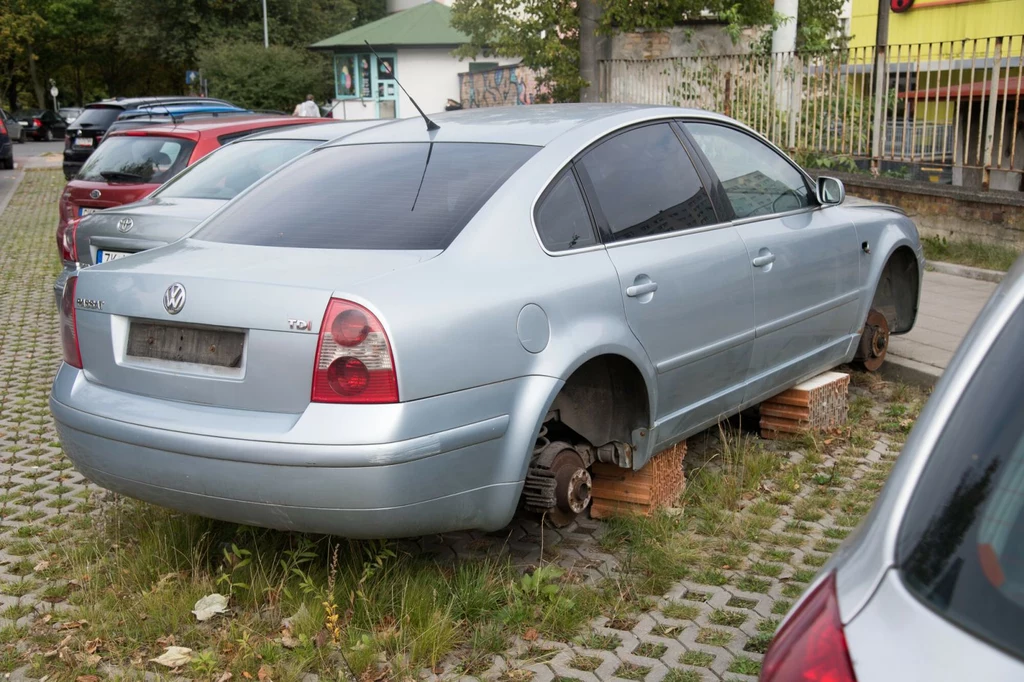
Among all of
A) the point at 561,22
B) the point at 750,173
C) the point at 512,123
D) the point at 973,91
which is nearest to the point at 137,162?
the point at 512,123

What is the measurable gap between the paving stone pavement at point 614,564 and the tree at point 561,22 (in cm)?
1270

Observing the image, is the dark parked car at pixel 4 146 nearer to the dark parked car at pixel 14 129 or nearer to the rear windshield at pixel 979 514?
the dark parked car at pixel 14 129

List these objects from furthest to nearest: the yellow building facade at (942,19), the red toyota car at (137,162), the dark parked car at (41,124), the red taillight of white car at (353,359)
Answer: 1. the dark parked car at (41,124)
2. the yellow building facade at (942,19)
3. the red toyota car at (137,162)
4. the red taillight of white car at (353,359)

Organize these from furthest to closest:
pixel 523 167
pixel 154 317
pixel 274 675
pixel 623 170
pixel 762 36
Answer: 1. pixel 762 36
2. pixel 623 170
3. pixel 523 167
4. pixel 154 317
5. pixel 274 675

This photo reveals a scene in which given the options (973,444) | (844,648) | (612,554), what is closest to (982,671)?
(844,648)

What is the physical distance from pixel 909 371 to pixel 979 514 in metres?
5.50

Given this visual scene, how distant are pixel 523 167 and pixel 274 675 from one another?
2.04 m

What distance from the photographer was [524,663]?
3.58 m

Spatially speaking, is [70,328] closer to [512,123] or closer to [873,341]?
[512,123]

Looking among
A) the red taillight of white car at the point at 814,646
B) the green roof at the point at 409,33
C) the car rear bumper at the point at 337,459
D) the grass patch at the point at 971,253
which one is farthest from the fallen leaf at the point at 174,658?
the green roof at the point at 409,33

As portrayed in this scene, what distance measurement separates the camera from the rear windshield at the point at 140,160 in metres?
9.44

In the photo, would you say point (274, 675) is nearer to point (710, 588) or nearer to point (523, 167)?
point (710, 588)

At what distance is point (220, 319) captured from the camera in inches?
146

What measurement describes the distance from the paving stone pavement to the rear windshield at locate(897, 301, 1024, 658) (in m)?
2.08
